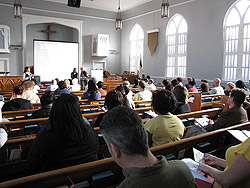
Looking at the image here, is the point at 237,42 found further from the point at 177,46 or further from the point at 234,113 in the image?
the point at 234,113

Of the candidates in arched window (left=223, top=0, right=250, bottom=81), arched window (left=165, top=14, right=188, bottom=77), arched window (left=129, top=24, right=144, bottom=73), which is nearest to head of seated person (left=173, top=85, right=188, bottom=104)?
arched window (left=223, top=0, right=250, bottom=81)

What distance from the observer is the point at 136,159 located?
921mm

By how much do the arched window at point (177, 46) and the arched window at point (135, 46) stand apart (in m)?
2.24

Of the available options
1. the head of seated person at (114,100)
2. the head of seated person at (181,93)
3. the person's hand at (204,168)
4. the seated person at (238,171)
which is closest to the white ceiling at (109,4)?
the head of seated person at (181,93)

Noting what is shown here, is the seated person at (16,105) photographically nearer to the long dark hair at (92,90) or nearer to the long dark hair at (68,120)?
the long dark hair at (92,90)

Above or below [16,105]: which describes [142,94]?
above

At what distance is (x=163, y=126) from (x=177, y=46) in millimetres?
9395

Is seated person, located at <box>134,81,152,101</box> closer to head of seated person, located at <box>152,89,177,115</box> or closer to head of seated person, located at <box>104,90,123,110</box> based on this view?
head of seated person, located at <box>104,90,123,110</box>

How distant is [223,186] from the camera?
1.28 metres

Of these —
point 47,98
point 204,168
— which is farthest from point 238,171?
point 47,98

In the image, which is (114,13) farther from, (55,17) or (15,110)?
(15,110)

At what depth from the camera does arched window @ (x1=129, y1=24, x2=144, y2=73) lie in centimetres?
1318

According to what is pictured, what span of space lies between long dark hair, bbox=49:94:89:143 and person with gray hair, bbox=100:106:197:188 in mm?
616

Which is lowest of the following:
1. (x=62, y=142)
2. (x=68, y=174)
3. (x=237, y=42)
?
(x=68, y=174)
